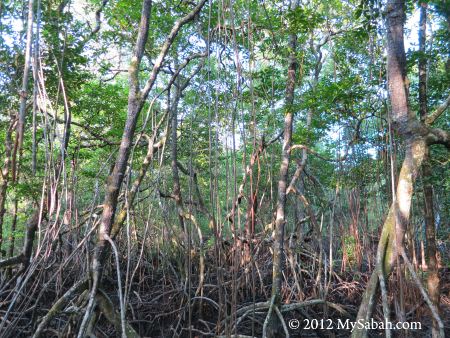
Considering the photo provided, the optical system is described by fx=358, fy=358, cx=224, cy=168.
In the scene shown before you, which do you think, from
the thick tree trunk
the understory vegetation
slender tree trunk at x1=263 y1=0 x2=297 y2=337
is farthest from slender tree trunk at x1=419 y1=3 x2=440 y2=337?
slender tree trunk at x1=263 y1=0 x2=297 y2=337

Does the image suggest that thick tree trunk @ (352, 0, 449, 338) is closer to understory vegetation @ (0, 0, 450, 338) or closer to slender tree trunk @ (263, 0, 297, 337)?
understory vegetation @ (0, 0, 450, 338)

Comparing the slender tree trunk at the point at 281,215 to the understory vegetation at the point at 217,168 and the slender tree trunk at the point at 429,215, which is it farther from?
the slender tree trunk at the point at 429,215

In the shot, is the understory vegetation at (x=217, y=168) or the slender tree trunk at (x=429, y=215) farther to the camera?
the slender tree trunk at (x=429, y=215)

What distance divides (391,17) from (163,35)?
3380mm

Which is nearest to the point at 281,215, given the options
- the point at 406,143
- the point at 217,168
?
the point at 406,143

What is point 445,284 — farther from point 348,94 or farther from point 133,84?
point 133,84

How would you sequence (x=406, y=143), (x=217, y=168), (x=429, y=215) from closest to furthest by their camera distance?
(x=217, y=168) < (x=406, y=143) < (x=429, y=215)

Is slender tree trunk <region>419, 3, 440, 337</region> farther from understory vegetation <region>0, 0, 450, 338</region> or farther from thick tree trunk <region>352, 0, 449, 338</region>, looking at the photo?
thick tree trunk <region>352, 0, 449, 338</region>

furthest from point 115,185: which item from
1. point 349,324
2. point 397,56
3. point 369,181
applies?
point 369,181

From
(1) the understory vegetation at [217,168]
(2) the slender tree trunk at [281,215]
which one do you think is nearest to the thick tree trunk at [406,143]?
(1) the understory vegetation at [217,168]

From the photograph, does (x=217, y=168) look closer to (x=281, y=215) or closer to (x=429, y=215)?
(x=281, y=215)

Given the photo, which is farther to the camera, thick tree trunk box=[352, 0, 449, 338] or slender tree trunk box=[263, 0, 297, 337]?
slender tree trunk box=[263, 0, 297, 337]

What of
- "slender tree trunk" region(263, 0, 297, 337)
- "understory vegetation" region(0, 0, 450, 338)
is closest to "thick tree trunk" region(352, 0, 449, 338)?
"understory vegetation" region(0, 0, 450, 338)

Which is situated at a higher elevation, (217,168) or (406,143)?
(406,143)
